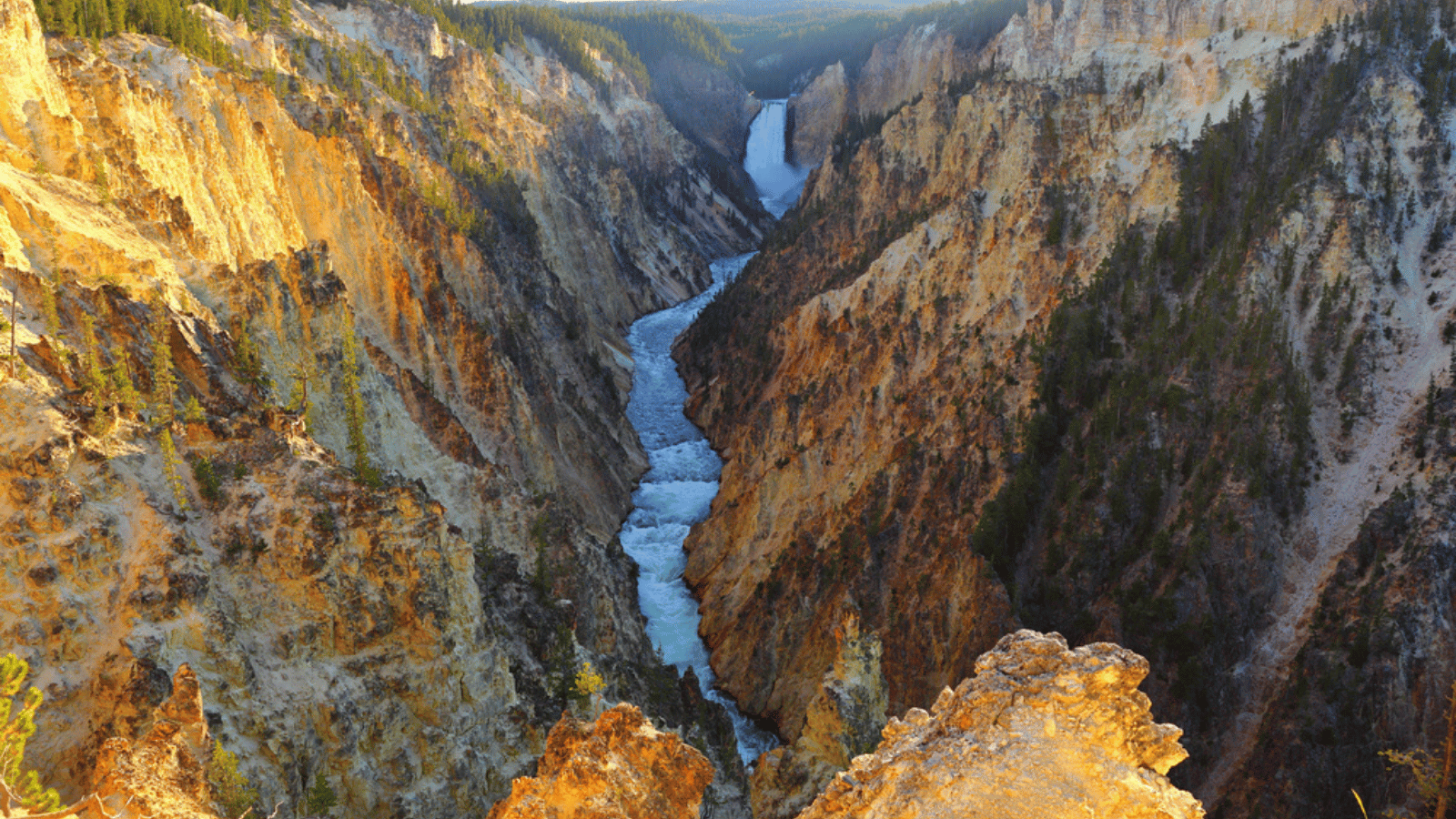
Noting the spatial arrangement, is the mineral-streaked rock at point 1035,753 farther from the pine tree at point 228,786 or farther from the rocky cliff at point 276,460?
the rocky cliff at point 276,460

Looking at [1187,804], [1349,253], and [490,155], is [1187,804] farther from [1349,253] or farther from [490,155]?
[490,155]

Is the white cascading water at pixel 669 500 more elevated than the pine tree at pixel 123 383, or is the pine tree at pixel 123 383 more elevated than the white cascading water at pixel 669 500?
the pine tree at pixel 123 383

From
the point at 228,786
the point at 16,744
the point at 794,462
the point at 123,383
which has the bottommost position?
the point at 794,462

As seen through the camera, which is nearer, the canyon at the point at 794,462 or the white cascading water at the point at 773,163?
the canyon at the point at 794,462

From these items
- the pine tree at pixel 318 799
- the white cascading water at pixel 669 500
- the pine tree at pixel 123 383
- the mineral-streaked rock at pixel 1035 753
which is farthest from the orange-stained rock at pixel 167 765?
the white cascading water at pixel 669 500

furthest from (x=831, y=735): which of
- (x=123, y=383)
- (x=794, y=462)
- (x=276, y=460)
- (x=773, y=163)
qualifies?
→ (x=773, y=163)

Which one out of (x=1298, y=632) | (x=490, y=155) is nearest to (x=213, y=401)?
(x=1298, y=632)

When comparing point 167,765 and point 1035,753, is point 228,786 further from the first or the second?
point 1035,753
